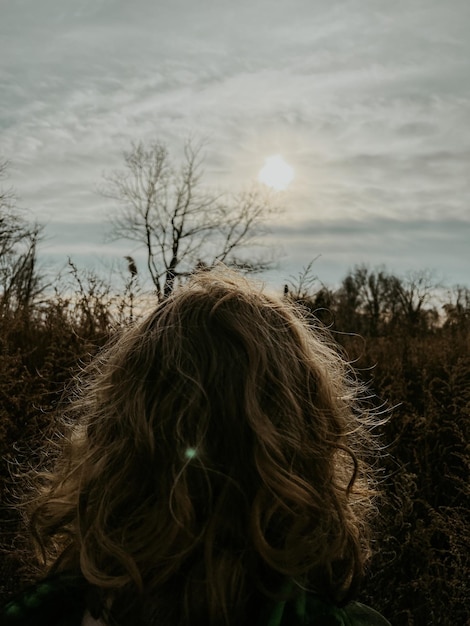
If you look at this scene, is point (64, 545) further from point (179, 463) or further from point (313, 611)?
point (313, 611)

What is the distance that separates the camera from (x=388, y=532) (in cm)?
368

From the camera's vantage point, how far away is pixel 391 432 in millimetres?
4801

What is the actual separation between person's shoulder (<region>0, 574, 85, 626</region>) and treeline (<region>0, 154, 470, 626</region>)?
3.42 feet

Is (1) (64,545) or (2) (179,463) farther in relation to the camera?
(1) (64,545)

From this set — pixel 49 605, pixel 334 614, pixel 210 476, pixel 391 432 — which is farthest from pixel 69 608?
pixel 391 432

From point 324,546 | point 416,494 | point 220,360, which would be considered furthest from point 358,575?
point 416,494

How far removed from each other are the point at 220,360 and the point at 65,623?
1.82 ft

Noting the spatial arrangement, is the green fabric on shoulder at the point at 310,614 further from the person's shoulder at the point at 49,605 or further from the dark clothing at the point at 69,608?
the person's shoulder at the point at 49,605

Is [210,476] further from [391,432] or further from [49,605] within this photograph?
[391,432]

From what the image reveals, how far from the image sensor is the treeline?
344cm

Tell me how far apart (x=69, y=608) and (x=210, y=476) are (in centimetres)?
37

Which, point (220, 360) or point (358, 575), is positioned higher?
point (220, 360)

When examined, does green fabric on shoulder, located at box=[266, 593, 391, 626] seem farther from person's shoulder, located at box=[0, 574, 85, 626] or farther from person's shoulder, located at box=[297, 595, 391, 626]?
person's shoulder, located at box=[0, 574, 85, 626]

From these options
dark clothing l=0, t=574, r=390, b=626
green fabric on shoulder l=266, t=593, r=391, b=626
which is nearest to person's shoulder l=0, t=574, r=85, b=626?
dark clothing l=0, t=574, r=390, b=626
